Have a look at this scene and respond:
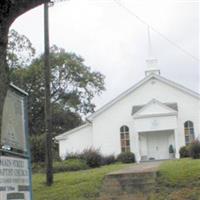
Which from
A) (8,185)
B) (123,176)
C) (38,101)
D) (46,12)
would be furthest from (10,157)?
(38,101)

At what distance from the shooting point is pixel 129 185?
19172 millimetres

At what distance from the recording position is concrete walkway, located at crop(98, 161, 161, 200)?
1805 centimetres

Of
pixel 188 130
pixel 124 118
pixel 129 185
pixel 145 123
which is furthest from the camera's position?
pixel 124 118

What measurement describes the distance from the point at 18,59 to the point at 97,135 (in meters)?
16.7

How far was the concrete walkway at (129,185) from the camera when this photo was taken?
18047mm

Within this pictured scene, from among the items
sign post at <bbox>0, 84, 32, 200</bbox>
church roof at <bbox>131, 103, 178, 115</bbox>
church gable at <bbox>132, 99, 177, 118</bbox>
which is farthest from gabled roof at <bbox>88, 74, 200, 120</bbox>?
sign post at <bbox>0, 84, 32, 200</bbox>

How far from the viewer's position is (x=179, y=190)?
17.8 m

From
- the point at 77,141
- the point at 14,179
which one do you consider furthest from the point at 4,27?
the point at 77,141

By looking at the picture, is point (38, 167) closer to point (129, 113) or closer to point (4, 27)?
point (129, 113)

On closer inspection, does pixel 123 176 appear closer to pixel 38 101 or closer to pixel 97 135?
pixel 97 135

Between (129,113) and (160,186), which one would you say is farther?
(129,113)

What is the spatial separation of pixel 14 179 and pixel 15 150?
545 millimetres

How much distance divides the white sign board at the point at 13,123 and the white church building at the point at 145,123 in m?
33.9

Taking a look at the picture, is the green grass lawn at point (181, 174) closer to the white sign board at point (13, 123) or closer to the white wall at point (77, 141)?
the white sign board at point (13, 123)
